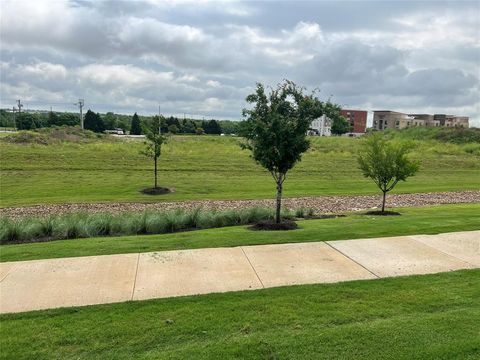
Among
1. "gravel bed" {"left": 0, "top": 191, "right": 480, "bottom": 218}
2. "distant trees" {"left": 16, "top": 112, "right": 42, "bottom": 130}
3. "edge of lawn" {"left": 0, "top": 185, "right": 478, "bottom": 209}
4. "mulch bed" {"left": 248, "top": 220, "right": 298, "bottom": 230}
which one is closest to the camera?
"mulch bed" {"left": 248, "top": 220, "right": 298, "bottom": 230}

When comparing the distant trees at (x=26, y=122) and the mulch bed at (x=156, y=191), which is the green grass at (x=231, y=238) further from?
the distant trees at (x=26, y=122)

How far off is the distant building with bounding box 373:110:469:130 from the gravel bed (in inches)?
4997

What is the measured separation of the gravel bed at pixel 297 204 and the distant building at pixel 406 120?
12693 centimetres

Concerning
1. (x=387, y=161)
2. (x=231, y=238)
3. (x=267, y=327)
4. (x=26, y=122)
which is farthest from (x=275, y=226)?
(x=26, y=122)

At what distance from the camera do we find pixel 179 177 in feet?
78.6

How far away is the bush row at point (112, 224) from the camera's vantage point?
979cm

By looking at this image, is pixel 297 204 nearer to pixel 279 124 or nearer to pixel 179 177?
pixel 279 124

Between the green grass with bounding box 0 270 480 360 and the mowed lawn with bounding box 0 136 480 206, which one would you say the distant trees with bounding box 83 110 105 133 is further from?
the green grass with bounding box 0 270 480 360

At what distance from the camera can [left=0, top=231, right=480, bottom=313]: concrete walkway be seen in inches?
216

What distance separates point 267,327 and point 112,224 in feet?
22.8

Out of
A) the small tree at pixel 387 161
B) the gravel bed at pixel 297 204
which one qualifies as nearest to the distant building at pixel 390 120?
the gravel bed at pixel 297 204

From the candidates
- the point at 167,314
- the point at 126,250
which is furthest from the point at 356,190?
the point at 167,314

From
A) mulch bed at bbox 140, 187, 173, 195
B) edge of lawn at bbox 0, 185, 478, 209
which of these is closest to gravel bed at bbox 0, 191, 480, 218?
edge of lawn at bbox 0, 185, 478, 209

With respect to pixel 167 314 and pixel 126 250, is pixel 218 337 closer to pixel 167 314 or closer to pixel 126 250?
pixel 167 314
